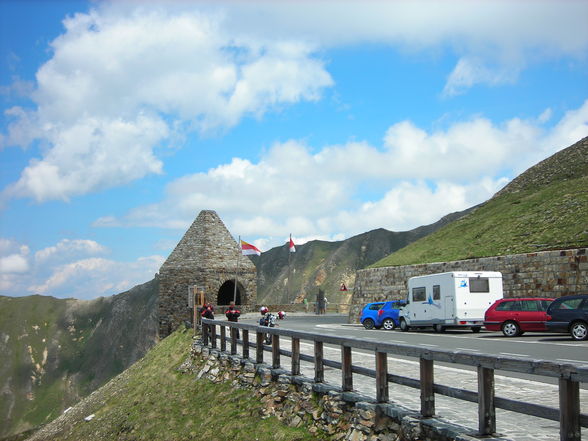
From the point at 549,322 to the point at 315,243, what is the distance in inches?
4612

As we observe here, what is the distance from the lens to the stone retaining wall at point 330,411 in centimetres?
763

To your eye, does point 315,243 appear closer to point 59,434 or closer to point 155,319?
point 155,319

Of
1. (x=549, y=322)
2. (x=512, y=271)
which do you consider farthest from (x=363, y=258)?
(x=549, y=322)

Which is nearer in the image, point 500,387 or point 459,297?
point 500,387

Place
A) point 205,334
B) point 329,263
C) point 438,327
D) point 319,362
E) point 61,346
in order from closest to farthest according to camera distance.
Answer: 1. point 319,362
2. point 205,334
3. point 438,327
4. point 61,346
5. point 329,263

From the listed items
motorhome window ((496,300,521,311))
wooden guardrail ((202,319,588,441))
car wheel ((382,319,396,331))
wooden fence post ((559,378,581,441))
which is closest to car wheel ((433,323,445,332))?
motorhome window ((496,300,521,311))

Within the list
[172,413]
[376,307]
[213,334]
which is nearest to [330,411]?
[172,413]

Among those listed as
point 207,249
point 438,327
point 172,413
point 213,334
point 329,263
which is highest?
point 207,249

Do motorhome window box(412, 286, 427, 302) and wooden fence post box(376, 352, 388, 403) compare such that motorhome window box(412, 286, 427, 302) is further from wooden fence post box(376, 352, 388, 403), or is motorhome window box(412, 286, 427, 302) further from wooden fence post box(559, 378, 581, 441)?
wooden fence post box(559, 378, 581, 441)

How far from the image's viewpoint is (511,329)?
23.5 metres

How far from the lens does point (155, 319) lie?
10612 cm

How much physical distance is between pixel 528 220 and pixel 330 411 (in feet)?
99.5

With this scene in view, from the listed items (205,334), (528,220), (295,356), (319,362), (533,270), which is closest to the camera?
(319,362)

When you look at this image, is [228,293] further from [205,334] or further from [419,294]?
[205,334]
